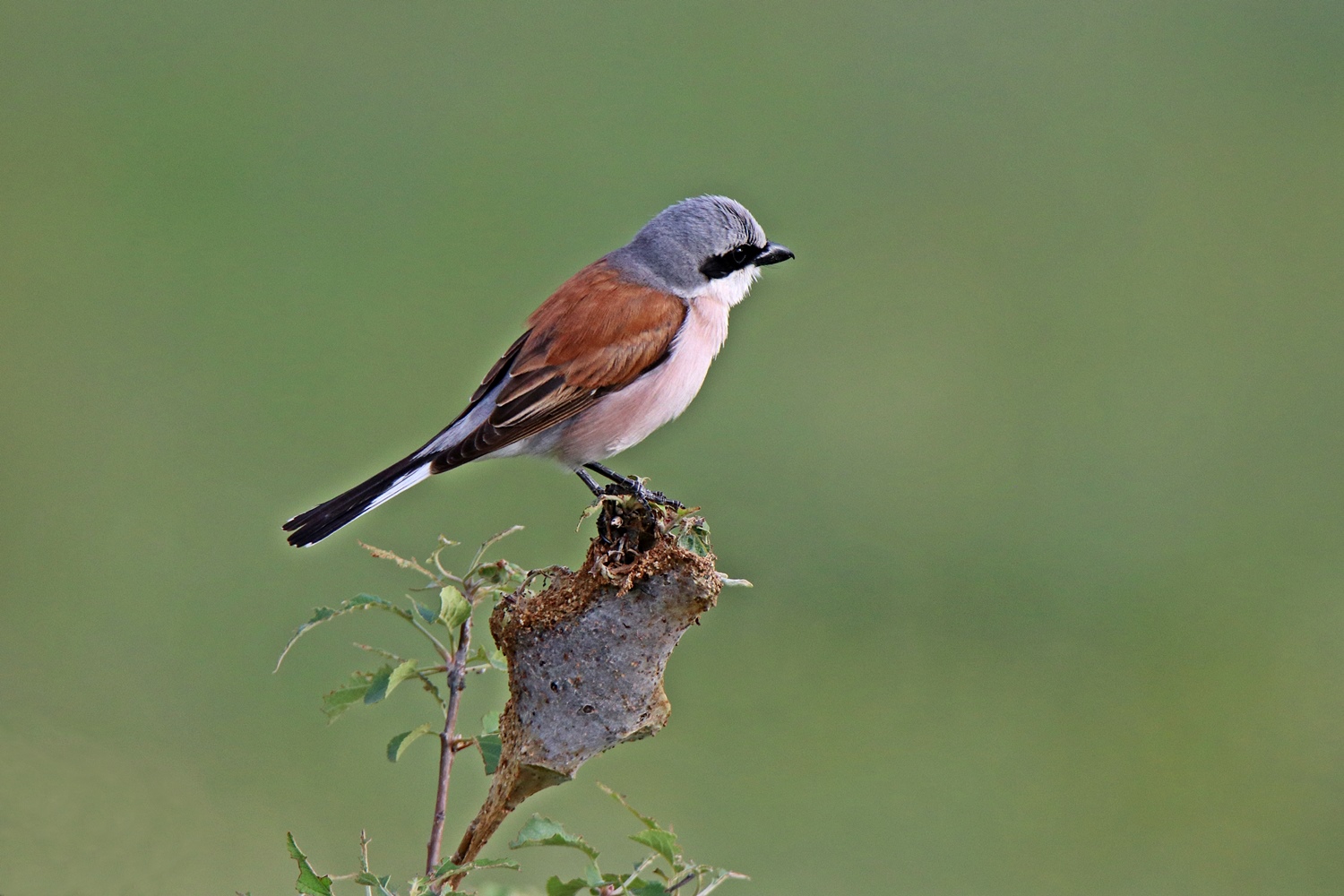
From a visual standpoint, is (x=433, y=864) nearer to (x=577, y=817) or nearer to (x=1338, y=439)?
(x=577, y=817)

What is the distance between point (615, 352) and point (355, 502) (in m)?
0.74

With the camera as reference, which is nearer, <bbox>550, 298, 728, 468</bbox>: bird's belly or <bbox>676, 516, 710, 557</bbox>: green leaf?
<bbox>676, 516, 710, 557</bbox>: green leaf

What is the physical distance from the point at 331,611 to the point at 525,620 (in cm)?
30

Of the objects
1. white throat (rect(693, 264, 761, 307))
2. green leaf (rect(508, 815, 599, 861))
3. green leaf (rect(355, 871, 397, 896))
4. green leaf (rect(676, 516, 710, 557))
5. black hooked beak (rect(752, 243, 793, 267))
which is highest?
black hooked beak (rect(752, 243, 793, 267))

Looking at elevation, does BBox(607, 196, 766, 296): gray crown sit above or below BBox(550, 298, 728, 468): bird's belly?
above

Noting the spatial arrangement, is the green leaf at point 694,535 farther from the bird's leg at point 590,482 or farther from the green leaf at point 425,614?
the bird's leg at point 590,482

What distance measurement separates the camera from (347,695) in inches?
60.2

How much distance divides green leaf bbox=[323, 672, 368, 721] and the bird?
881 mm

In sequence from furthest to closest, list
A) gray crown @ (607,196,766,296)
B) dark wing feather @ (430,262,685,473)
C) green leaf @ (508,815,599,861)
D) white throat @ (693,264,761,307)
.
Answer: white throat @ (693,264,761,307)
gray crown @ (607,196,766,296)
dark wing feather @ (430,262,685,473)
green leaf @ (508,815,599,861)

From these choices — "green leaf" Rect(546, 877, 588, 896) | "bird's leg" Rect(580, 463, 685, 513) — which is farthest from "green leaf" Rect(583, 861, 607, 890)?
"bird's leg" Rect(580, 463, 685, 513)

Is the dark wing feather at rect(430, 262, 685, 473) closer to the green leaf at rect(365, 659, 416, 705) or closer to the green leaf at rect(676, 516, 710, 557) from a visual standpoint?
the green leaf at rect(676, 516, 710, 557)

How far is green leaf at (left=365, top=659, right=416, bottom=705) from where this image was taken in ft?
4.72

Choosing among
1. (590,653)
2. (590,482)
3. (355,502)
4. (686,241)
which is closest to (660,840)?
(590,653)

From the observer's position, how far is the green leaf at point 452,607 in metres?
1.46
